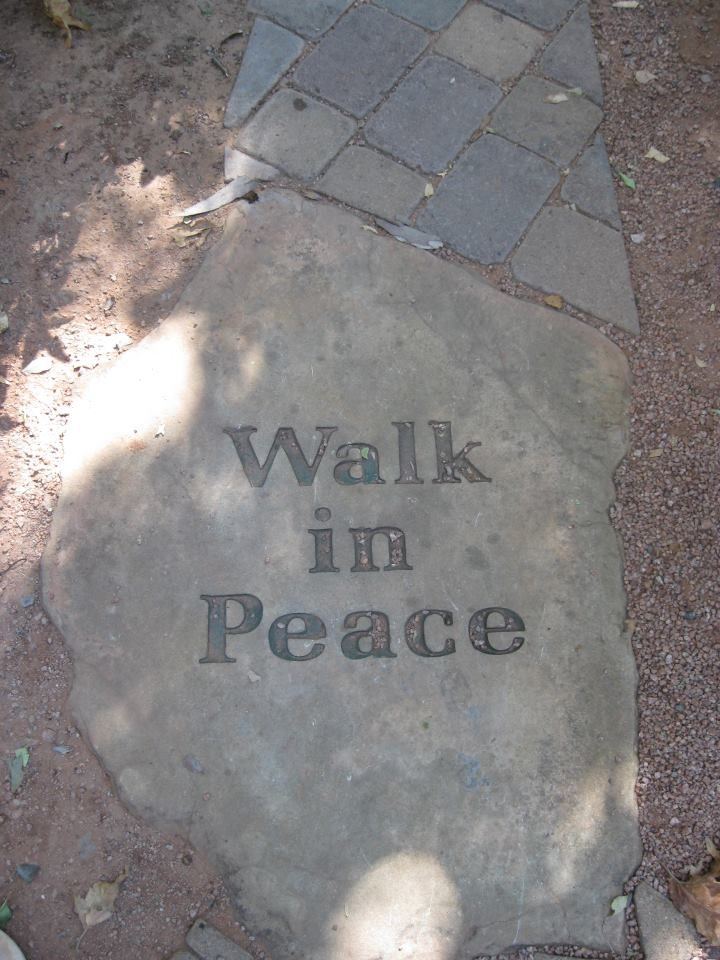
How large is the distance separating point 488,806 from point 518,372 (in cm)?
150

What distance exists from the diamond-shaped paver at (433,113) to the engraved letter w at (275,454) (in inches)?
51.4

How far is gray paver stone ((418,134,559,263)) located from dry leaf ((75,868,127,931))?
2.55m

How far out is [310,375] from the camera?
113 inches

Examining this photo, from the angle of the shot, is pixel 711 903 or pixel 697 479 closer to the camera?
pixel 711 903

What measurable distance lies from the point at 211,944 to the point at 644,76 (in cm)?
374

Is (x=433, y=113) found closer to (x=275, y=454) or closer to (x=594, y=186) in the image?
(x=594, y=186)

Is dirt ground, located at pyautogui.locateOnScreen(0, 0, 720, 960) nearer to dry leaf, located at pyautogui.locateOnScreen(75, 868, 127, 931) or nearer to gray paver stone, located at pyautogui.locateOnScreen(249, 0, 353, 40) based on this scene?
dry leaf, located at pyautogui.locateOnScreen(75, 868, 127, 931)

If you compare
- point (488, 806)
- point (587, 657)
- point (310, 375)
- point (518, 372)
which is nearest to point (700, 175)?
point (518, 372)

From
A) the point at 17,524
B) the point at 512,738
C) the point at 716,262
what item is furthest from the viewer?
the point at 716,262

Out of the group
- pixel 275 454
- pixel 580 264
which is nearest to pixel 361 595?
pixel 275 454

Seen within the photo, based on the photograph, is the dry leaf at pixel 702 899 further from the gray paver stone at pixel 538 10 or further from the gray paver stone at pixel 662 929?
the gray paver stone at pixel 538 10

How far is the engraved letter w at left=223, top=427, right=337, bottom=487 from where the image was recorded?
2734mm

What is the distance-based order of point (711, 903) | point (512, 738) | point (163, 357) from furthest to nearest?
point (163, 357)
point (512, 738)
point (711, 903)

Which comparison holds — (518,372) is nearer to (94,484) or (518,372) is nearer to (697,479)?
(697,479)
